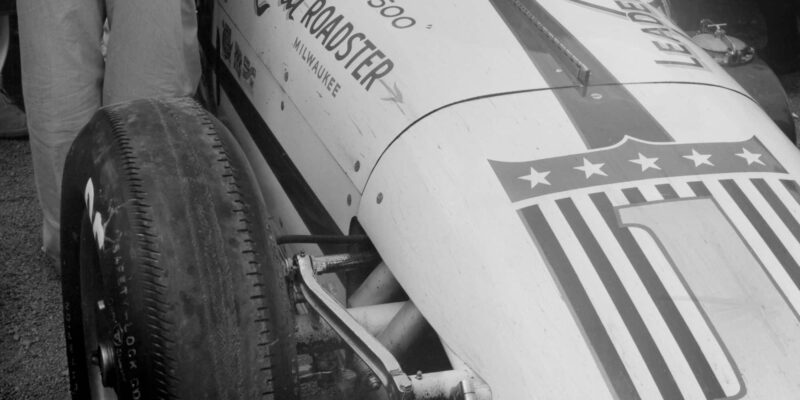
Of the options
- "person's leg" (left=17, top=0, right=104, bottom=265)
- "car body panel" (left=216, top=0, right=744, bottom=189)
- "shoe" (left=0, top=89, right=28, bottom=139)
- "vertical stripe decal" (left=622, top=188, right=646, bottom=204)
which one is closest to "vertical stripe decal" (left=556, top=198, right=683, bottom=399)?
"vertical stripe decal" (left=622, top=188, right=646, bottom=204)

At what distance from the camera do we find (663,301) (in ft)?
5.98

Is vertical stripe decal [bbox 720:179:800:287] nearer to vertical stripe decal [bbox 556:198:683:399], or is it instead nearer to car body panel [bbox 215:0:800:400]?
car body panel [bbox 215:0:800:400]

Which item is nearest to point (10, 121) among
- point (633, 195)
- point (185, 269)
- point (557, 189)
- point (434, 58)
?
point (434, 58)

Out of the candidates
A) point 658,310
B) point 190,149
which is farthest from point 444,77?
point 658,310

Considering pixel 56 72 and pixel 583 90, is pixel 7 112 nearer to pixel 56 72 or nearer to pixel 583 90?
pixel 56 72

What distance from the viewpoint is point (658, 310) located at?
5.92ft

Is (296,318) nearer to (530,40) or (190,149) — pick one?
(190,149)

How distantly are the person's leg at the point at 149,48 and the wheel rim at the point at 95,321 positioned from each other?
97 cm

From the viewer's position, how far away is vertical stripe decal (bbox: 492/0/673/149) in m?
2.19

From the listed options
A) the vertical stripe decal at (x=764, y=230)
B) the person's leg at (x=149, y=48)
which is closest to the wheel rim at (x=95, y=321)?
the person's leg at (x=149, y=48)

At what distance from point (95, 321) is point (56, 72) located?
108 cm

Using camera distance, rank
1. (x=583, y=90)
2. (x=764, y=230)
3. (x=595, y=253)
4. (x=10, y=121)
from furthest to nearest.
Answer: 1. (x=10, y=121)
2. (x=583, y=90)
3. (x=764, y=230)
4. (x=595, y=253)

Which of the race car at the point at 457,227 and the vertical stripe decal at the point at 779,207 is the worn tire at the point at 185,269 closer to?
the race car at the point at 457,227

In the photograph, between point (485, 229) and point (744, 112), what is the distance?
2.78 ft
